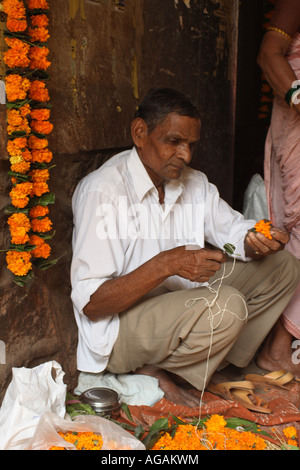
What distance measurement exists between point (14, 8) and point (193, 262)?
1.34 meters

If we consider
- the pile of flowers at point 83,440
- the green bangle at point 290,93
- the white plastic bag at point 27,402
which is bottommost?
the pile of flowers at point 83,440

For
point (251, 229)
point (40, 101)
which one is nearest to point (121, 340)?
point (251, 229)

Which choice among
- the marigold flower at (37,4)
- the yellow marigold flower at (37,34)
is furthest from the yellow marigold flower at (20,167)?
the marigold flower at (37,4)

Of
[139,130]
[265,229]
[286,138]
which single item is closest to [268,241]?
[265,229]

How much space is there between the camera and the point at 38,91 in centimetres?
261

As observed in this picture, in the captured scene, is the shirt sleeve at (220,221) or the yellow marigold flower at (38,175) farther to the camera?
the shirt sleeve at (220,221)

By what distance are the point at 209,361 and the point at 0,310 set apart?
1.07m

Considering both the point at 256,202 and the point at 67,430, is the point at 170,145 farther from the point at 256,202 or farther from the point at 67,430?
the point at 256,202

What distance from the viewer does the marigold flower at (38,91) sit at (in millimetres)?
2590

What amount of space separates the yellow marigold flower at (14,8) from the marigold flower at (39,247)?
3.12 feet

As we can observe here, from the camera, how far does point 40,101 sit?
2629 millimetres

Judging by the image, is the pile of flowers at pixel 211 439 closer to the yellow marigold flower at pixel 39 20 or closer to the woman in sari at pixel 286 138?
the woman in sari at pixel 286 138

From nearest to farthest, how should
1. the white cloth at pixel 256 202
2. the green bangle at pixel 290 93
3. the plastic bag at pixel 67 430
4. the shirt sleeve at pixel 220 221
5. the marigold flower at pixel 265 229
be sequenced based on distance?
the plastic bag at pixel 67 430 → the marigold flower at pixel 265 229 → the shirt sleeve at pixel 220 221 → the green bangle at pixel 290 93 → the white cloth at pixel 256 202

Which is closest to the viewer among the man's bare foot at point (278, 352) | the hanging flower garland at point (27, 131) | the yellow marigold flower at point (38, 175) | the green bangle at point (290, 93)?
the hanging flower garland at point (27, 131)
